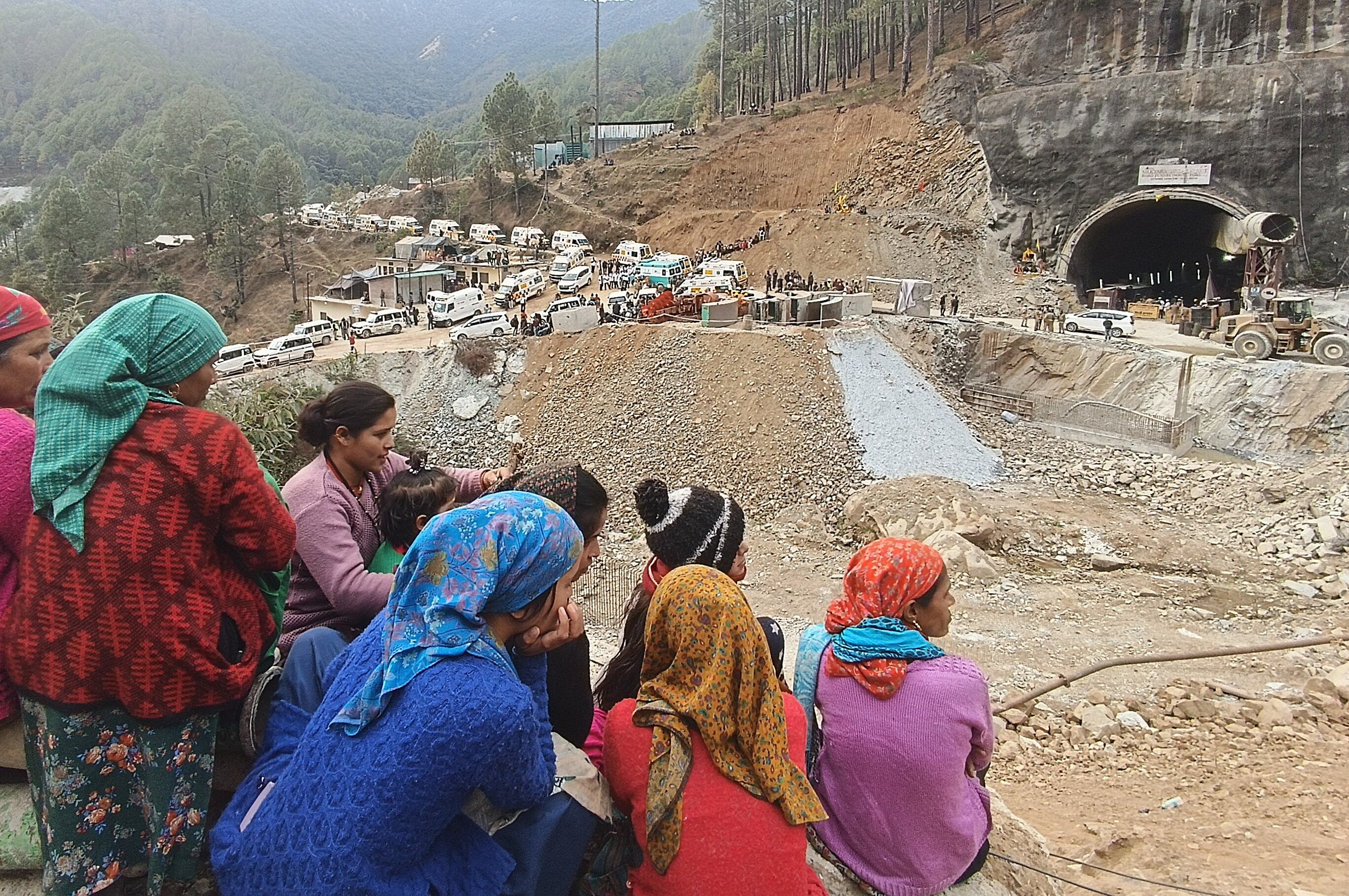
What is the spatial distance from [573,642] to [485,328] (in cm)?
2026

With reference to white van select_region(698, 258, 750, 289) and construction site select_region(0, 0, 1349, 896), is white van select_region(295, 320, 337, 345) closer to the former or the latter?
construction site select_region(0, 0, 1349, 896)

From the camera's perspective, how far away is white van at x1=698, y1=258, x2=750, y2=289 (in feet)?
87.8

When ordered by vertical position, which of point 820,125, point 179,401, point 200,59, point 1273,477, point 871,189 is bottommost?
point 1273,477

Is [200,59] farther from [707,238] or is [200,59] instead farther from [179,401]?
[179,401]

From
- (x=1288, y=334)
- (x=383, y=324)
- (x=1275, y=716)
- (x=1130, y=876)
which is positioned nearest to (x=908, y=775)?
(x=1130, y=876)

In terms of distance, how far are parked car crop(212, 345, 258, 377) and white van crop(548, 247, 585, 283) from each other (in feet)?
43.6

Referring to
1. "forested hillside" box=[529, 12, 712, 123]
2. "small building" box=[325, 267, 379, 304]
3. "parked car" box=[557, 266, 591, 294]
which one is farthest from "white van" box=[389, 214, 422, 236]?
"forested hillside" box=[529, 12, 712, 123]

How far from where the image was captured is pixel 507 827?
2.20 metres

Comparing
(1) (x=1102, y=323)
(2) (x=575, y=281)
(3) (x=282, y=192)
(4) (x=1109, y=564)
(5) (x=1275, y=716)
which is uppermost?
(3) (x=282, y=192)

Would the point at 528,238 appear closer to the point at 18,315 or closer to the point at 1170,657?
the point at 1170,657

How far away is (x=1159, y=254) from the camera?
104 feet

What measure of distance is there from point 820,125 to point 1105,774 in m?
38.8

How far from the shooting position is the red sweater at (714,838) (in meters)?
2.31

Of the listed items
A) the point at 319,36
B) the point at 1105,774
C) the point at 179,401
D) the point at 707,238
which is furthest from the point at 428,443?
the point at 319,36
